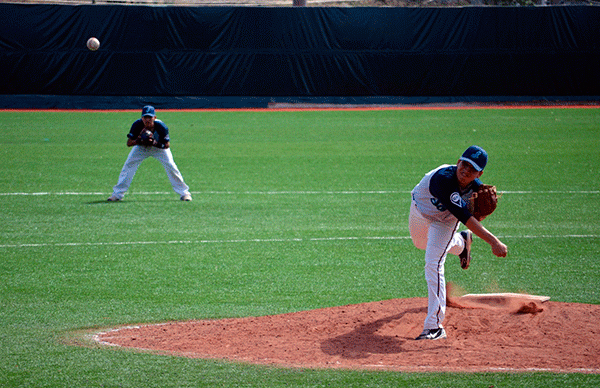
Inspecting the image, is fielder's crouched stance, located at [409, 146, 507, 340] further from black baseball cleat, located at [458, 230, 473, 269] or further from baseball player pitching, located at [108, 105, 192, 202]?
baseball player pitching, located at [108, 105, 192, 202]

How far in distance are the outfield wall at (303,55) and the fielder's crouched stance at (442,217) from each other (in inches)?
884


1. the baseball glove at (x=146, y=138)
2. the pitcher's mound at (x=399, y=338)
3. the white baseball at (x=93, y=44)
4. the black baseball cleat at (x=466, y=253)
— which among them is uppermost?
the white baseball at (x=93, y=44)

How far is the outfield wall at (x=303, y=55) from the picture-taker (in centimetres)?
2734

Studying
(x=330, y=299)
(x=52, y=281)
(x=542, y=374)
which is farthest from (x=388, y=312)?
(x=52, y=281)

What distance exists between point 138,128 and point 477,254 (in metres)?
6.76

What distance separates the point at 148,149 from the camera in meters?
13.0

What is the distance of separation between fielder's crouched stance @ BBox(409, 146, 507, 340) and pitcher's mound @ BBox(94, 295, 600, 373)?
0.33 metres

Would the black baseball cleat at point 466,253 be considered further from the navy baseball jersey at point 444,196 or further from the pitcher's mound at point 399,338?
the navy baseball jersey at point 444,196

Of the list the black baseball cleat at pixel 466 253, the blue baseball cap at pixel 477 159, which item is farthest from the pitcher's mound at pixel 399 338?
the blue baseball cap at pixel 477 159

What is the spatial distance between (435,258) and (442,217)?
40 cm

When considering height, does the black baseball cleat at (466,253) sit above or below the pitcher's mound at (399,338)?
above

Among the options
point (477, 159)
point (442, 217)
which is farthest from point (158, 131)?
point (477, 159)

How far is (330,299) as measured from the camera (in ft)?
24.8

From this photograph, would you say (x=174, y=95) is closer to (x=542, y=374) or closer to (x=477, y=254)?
(x=477, y=254)
